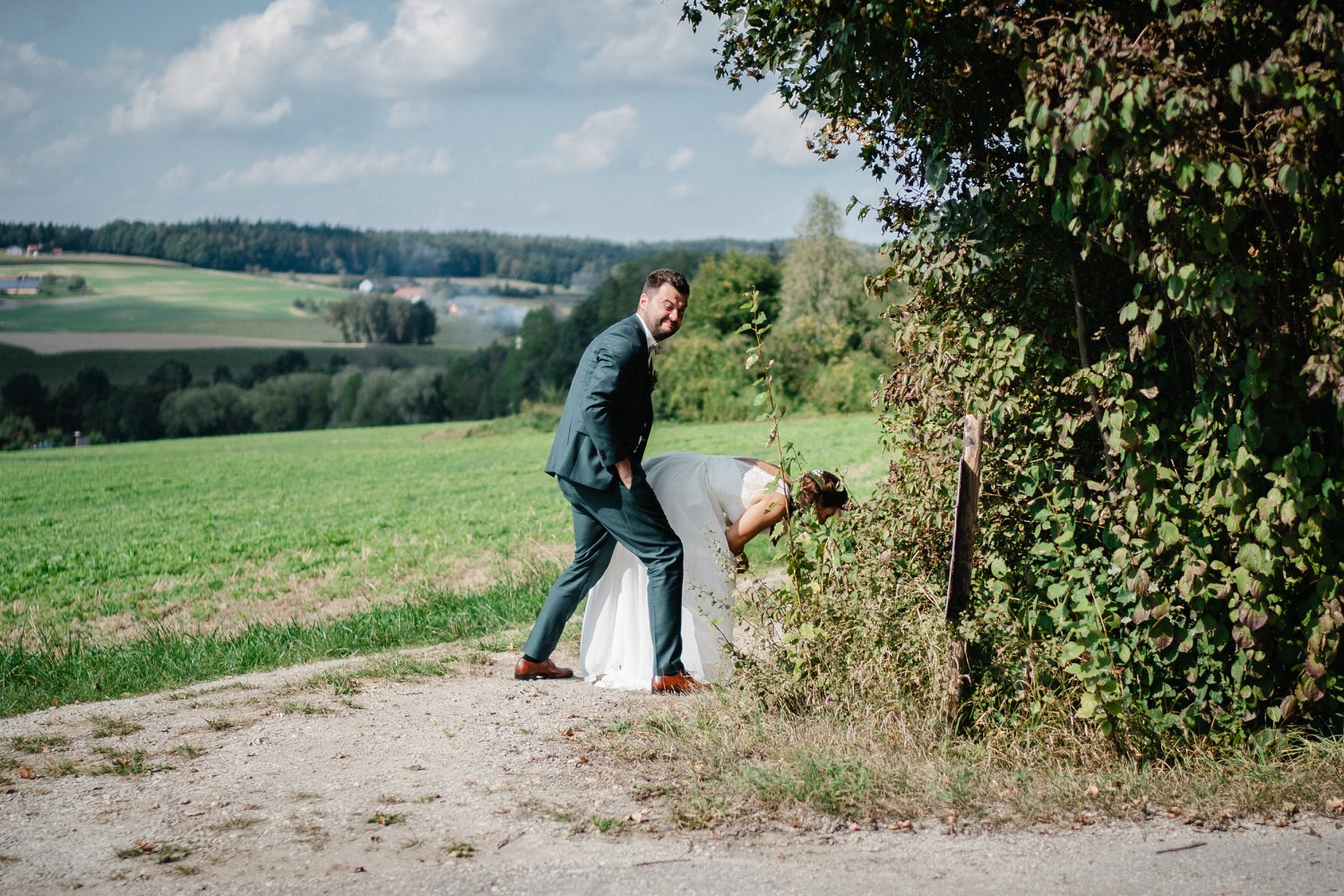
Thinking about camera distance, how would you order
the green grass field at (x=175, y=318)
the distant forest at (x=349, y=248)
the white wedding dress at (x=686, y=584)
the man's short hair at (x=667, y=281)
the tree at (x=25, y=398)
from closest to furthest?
the man's short hair at (x=667, y=281)
the white wedding dress at (x=686, y=584)
the tree at (x=25, y=398)
the green grass field at (x=175, y=318)
the distant forest at (x=349, y=248)

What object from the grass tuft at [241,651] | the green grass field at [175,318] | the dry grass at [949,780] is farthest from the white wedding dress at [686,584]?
the green grass field at [175,318]

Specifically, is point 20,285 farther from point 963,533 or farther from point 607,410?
point 963,533

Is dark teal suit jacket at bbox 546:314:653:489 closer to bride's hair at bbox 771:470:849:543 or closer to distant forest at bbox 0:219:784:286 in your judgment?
bride's hair at bbox 771:470:849:543

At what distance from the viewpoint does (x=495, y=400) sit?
82750mm

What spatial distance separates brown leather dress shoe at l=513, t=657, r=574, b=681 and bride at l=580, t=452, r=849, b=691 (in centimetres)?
18

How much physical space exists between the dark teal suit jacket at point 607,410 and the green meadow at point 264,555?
2.84 m

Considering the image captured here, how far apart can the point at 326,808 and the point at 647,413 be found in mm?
2813

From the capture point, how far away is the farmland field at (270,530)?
548 inches

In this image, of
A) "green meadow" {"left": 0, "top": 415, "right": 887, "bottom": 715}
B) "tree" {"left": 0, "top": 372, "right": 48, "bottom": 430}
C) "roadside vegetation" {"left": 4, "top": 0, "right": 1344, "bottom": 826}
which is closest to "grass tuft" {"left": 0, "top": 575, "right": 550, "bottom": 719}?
"green meadow" {"left": 0, "top": 415, "right": 887, "bottom": 715}

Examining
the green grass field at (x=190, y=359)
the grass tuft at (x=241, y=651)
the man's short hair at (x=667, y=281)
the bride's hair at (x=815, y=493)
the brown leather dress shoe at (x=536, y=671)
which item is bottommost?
the green grass field at (x=190, y=359)

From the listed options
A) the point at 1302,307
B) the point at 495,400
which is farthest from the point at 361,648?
the point at 495,400

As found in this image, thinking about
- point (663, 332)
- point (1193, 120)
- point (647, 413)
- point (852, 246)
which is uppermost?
point (852, 246)

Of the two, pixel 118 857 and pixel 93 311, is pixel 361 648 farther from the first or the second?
pixel 93 311

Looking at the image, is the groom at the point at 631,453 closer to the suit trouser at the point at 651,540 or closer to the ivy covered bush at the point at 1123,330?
the suit trouser at the point at 651,540
